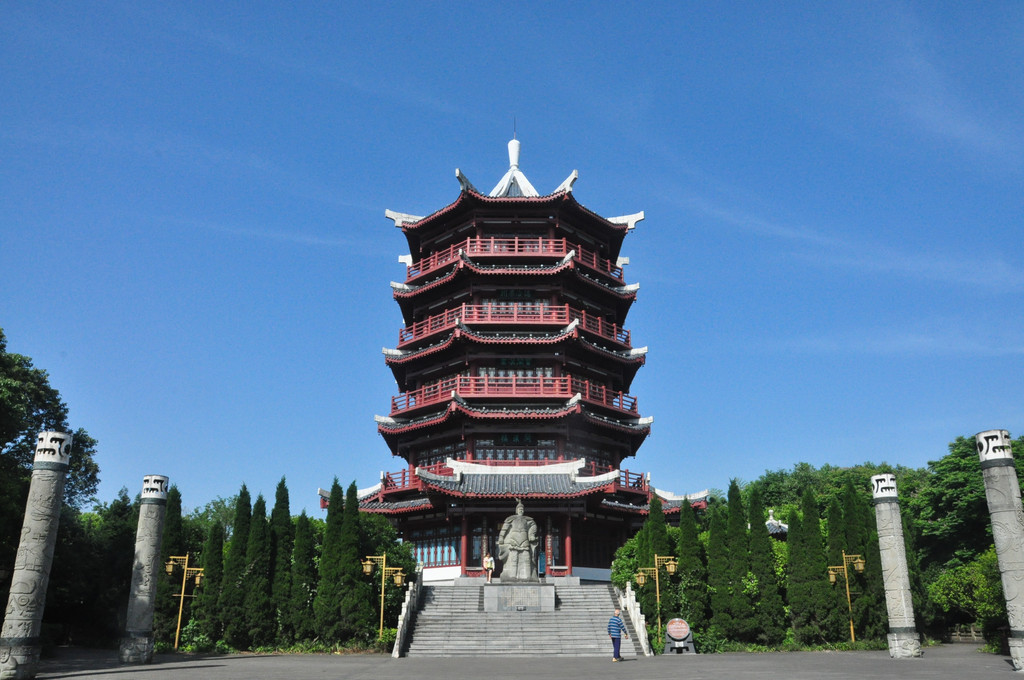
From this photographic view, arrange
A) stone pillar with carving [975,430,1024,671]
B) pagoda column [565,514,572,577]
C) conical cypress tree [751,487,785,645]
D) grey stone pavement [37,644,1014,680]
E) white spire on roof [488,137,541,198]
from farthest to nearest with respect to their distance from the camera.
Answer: white spire on roof [488,137,541,198]
pagoda column [565,514,572,577]
conical cypress tree [751,487,785,645]
stone pillar with carving [975,430,1024,671]
grey stone pavement [37,644,1014,680]

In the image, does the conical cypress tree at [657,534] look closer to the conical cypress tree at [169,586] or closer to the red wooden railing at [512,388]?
the red wooden railing at [512,388]

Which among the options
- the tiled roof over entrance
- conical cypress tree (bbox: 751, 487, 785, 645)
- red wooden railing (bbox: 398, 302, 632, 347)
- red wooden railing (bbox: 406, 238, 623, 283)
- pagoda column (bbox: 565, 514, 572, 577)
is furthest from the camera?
red wooden railing (bbox: 406, 238, 623, 283)

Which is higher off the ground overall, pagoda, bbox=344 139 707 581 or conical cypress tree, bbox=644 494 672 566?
pagoda, bbox=344 139 707 581

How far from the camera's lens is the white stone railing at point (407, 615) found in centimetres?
2194

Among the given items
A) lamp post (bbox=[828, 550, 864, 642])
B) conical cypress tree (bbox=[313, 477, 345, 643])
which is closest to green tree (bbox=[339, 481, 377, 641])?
conical cypress tree (bbox=[313, 477, 345, 643])

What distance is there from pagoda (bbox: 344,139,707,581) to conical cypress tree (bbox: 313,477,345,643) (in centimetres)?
471

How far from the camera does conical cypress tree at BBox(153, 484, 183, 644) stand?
25250 mm

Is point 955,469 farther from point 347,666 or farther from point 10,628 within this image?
point 10,628

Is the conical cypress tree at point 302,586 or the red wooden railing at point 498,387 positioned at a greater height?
the red wooden railing at point 498,387

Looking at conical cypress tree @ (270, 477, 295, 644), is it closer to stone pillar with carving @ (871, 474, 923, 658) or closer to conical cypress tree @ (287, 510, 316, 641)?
conical cypress tree @ (287, 510, 316, 641)

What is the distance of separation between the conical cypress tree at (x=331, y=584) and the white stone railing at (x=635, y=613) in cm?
914

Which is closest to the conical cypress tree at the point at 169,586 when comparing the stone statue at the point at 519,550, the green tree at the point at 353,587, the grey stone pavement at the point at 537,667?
the grey stone pavement at the point at 537,667

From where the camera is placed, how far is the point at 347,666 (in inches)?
746

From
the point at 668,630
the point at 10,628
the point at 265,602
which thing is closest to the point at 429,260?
the point at 265,602
